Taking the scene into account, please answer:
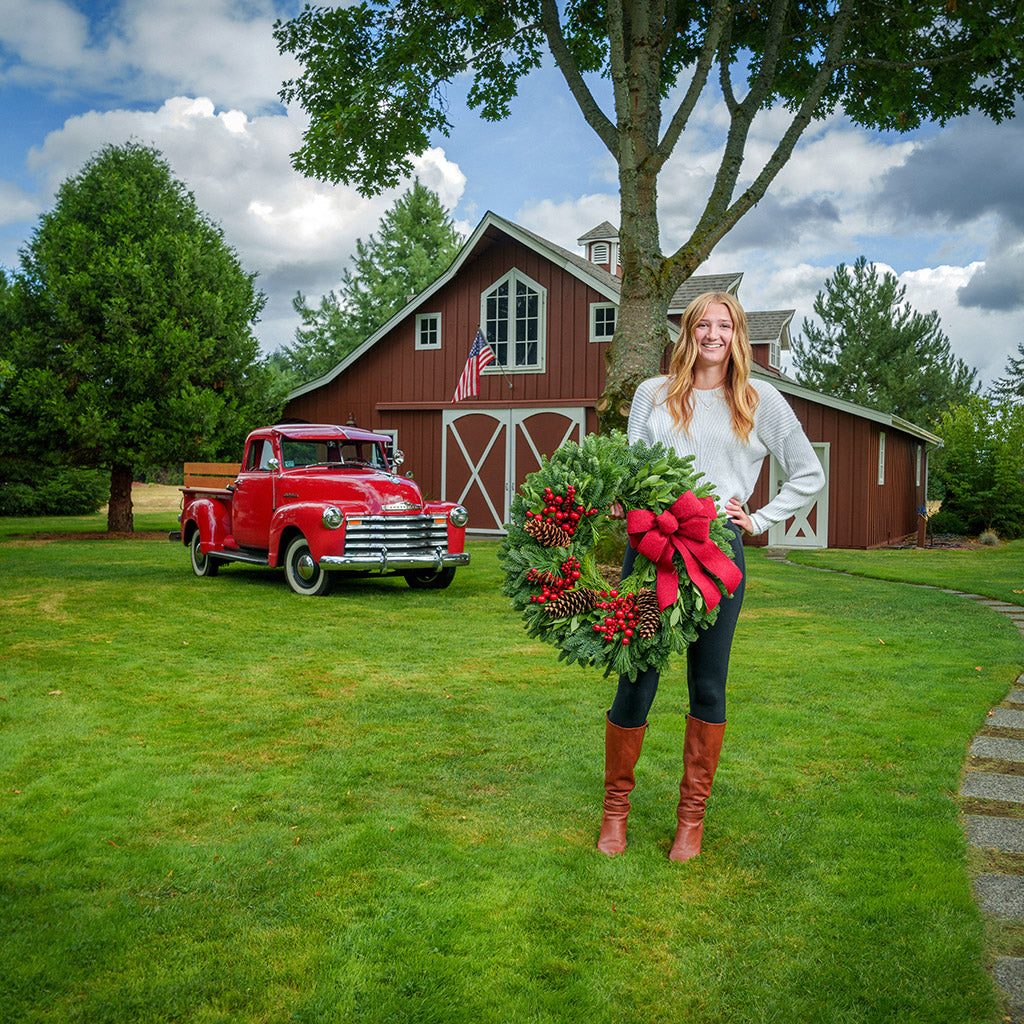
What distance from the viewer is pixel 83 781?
393cm

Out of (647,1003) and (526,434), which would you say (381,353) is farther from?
(647,1003)

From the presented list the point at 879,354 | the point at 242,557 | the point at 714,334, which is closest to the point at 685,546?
the point at 714,334

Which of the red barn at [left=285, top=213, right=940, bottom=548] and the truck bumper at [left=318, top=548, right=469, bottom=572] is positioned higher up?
the red barn at [left=285, top=213, right=940, bottom=548]

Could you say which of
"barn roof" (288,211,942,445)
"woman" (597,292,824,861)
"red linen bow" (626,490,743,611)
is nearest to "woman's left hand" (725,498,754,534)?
"woman" (597,292,824,861)

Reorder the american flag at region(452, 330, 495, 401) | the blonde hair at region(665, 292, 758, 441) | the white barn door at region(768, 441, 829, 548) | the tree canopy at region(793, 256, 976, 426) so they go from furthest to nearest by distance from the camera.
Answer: the tree canopy at region(793, 256, 976, 426)
the white barn door at region(768, 441, 829, 548)
the american flag at region(452, 330, 495, 401)
the blonde hair at region(665, 292, 758, 441)

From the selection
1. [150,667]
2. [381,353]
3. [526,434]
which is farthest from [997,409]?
[150,667]

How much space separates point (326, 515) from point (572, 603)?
6.77 metres

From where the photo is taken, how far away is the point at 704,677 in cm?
323

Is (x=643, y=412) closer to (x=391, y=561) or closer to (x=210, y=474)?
(x=391, y=561)

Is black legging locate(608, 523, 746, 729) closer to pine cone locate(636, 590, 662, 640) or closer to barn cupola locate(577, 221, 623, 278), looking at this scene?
pine cone locate(636, 590, 662, 640)

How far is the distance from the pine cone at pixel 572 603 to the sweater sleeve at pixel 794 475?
0.65 meters

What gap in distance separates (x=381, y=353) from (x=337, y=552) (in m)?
11.8

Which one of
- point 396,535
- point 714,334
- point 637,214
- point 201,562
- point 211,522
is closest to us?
point 714,334

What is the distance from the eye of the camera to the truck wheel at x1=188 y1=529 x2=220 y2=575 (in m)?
11.9
